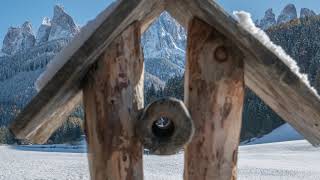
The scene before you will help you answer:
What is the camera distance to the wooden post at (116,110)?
77.7 inches

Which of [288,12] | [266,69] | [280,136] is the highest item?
[288,12]

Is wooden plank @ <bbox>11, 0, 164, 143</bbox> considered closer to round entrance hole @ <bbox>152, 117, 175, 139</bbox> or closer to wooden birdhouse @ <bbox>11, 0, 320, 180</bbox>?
wooden birdhouse @ <bbox>11, 0, 320, 180</bbox>

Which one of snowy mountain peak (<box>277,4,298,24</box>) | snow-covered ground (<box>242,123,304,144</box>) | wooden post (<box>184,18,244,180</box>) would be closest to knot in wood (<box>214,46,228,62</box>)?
wooden post (<box>184,18,244,180</box>)

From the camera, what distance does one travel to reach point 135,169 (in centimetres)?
199

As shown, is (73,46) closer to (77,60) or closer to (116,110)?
(77,60)

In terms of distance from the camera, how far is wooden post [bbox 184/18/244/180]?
80.4 inches

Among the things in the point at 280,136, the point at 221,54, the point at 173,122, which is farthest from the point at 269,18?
the point at 173,122

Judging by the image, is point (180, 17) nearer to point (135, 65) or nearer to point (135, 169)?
point (135, 65)

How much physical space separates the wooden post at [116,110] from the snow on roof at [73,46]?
4.4 inches

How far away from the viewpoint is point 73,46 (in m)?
1.96

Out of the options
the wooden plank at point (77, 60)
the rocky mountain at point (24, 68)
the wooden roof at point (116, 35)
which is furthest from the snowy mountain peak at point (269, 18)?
the wooden plank at point (77, 60)

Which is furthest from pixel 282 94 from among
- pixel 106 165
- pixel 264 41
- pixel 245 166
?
pixel 245 166

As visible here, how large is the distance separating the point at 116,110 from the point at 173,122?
0.72 feet

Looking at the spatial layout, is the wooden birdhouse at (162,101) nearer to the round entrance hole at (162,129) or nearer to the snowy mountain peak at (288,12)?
the round entrance hole at (162,129)
